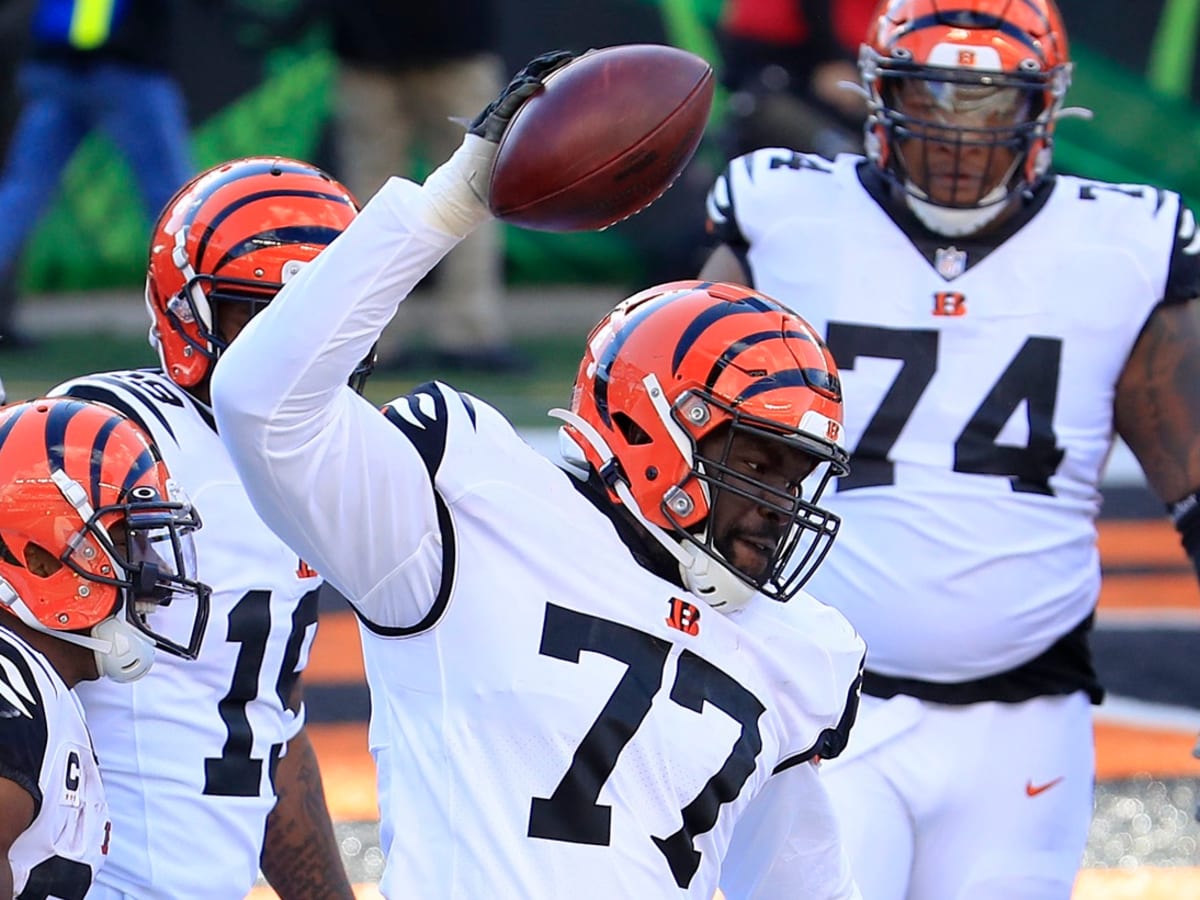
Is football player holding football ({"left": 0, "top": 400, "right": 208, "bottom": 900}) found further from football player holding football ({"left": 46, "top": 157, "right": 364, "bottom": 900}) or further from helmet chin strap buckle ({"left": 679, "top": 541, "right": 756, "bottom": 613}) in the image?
helmet chin strap buckle ({"left": 679, "top": 541, "right": 756, "bottom": 613})

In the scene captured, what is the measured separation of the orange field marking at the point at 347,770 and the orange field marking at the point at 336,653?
0.33 meters

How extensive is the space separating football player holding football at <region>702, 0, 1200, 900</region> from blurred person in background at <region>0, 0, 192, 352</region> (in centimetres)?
489

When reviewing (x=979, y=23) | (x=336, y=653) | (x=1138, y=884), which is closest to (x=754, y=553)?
(x=979, y=23)

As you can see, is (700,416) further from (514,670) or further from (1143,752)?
(1143,752)

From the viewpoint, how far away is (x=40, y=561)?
9.54 feet

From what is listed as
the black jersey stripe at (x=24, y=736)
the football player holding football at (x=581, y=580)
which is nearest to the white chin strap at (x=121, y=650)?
the black jersey stripe at (x=24, y=736)

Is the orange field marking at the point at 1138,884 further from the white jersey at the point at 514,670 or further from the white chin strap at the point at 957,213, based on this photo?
the white jersey at the point at 514,670

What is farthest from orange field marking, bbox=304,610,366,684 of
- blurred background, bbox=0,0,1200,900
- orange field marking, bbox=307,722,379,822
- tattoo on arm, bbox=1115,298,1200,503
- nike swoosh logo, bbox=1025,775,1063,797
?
tattoo on arm, bbox=1115,298,1200,503

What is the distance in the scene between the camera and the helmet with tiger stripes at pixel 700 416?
8.88 ft

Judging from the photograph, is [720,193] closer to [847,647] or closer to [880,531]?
[880,531]

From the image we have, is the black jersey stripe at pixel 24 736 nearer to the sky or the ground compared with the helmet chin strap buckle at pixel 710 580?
nearer to the ground

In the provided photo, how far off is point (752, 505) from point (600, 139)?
56cm

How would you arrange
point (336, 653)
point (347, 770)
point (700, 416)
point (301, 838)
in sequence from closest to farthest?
1. point (700, 416)
2. point (301, 838)
3. point (347, 770)
4. point (336, 653)

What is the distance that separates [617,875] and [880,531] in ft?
4.23
